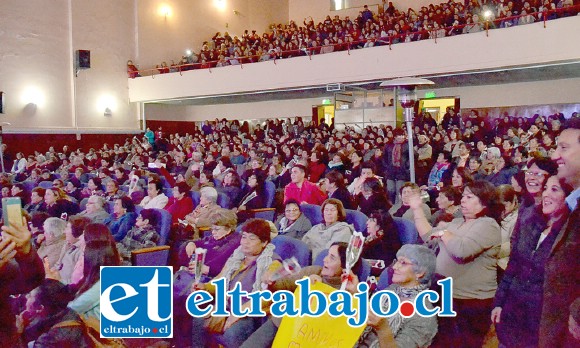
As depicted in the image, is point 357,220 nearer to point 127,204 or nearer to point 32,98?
point 127,204

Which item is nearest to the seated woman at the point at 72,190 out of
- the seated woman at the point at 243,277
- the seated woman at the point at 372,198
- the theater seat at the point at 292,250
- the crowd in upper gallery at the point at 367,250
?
the crowd in upper gallery at the point at 367,250

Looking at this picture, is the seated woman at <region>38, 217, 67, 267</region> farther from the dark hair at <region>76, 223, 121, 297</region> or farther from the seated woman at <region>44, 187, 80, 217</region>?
the seated woman at <region>44, 187, 80, 217</region>

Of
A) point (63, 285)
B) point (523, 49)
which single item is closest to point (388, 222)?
point (63, 285)

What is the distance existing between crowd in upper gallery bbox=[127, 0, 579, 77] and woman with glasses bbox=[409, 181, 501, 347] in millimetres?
7616

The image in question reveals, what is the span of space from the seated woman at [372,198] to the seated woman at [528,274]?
57.2 inches

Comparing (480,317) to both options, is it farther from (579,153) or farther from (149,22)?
(149,22)

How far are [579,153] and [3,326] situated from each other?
2.34 meters

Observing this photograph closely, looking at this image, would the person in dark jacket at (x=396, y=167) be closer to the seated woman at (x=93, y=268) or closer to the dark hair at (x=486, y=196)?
the dark hair at (x=486, y=196)

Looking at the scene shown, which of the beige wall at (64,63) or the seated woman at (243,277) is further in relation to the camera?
the beige wall at (64,63)

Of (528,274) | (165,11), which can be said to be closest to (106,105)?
(165,11)

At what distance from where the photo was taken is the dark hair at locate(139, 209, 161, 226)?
4.14 m

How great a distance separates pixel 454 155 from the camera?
21.0 ft

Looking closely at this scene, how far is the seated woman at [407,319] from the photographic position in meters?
2.16

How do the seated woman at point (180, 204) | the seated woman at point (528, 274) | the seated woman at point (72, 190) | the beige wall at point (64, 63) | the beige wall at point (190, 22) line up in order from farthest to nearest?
the beige wall at point (190, 22) → the beige wall at point (64, 63) → the seated woman at point (72, 190) → the seated woman at point (180, 204) → the seated woman at point (528, 274)
